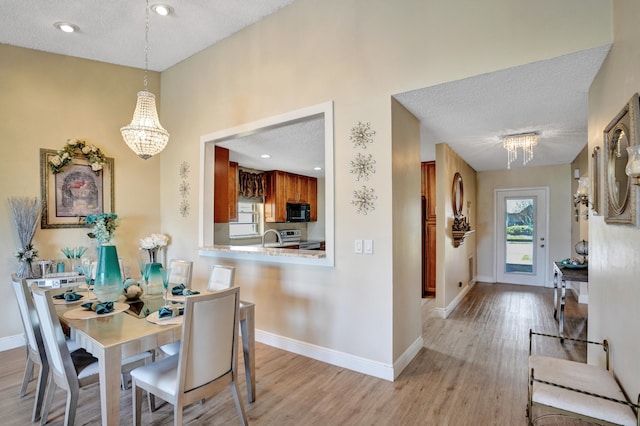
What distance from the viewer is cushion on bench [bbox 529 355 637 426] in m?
1.56

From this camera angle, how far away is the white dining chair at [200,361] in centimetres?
174

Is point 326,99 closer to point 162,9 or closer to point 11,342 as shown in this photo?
point 162,9

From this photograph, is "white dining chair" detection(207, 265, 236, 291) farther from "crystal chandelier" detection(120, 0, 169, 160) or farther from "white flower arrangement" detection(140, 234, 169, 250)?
"white flower arrangement" detection(140, 234, 169, 250)

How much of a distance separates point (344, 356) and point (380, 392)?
0.50m

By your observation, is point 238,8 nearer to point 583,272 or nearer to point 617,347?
point 617,347

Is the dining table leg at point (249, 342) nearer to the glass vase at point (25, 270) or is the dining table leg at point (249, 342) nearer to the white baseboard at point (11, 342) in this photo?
the glass vase at point (25, 270)

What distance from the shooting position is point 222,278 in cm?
282

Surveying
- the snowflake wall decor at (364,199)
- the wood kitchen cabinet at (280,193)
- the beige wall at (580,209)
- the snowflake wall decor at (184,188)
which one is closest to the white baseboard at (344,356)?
the snowflake wall decor at (364,199)

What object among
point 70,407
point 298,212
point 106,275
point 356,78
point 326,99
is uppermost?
point 356,78

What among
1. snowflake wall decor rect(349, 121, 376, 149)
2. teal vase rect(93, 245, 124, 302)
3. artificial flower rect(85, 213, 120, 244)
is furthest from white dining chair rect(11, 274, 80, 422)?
snowflake wall decor rect(349, 121, 376, 149)

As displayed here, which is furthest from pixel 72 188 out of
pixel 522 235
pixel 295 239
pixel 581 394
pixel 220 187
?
pixel 522 235

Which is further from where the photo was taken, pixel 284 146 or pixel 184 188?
pixel 284 146

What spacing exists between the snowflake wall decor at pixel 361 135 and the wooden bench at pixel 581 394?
196 centimetres

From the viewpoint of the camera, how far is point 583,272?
12.6ft
